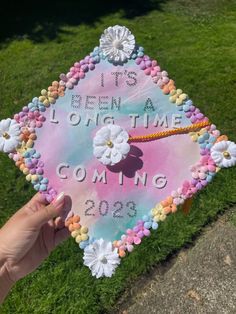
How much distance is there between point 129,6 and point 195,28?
3.79 ft

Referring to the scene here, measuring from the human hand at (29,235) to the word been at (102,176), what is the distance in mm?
117

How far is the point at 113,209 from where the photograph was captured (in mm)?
2332

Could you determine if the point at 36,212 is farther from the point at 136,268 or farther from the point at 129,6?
the point at 129,6

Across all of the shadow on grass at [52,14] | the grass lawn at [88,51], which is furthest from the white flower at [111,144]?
the shadow on grass at [52,14]

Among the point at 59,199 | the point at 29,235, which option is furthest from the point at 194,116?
the point at 29,235

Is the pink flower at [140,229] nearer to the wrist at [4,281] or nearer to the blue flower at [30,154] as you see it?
the blue flower at [30,154]

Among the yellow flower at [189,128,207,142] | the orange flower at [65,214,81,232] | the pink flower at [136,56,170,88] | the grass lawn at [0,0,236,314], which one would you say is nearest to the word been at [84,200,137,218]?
the orange flower at [65,214,81,232]

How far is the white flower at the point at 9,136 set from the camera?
2428 millimetres

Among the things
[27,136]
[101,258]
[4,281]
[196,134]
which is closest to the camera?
[101,258]

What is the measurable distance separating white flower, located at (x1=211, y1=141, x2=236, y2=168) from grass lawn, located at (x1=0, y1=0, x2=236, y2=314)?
5.86ft

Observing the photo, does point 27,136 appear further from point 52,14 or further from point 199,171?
point 52,14

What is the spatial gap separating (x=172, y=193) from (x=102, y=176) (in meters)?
0.36

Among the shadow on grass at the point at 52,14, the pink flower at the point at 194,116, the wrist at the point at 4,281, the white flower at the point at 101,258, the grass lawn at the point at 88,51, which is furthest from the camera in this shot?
the shadow on grass at the point at 52,14

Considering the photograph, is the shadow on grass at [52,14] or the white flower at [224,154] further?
the shadow on grass at [52,14]
